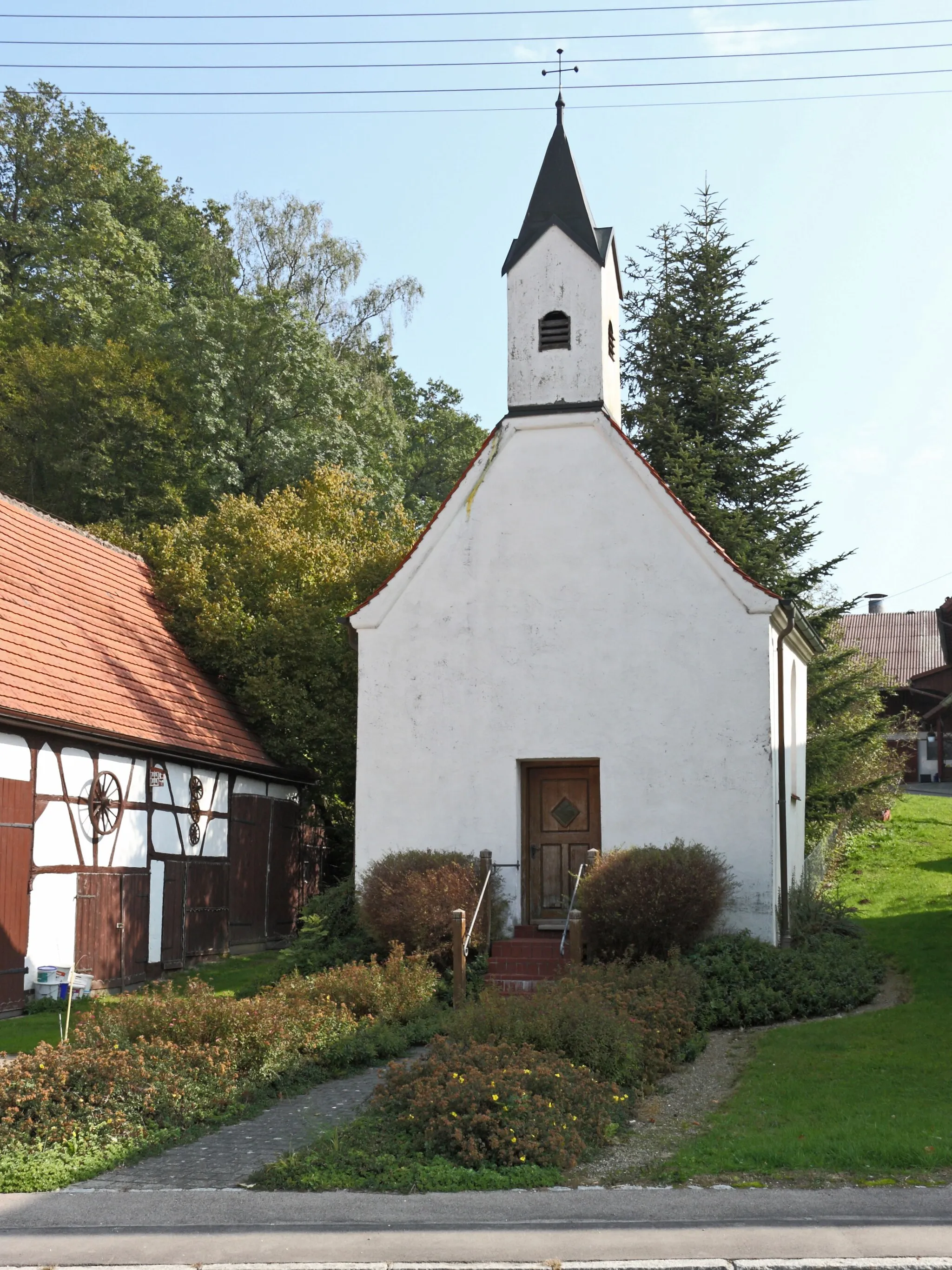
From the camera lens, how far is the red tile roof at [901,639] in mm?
54250

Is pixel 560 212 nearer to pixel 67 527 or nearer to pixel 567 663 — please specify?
pixel 567 663

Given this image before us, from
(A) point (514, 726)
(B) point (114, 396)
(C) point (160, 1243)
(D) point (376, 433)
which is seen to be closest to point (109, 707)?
(A) point (514, 726)

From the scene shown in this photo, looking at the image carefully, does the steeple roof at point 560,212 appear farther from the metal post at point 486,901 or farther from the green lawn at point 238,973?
the green lawn at point 238,973

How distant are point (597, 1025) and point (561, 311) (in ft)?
39.1

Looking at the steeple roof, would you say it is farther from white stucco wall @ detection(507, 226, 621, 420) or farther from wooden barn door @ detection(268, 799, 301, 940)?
wooden barn door @ detection(268, 799, 301, 940)

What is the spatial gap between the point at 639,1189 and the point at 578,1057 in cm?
260

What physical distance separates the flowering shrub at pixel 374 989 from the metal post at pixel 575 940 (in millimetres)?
1686

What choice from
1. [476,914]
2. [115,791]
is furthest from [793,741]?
[115,791]

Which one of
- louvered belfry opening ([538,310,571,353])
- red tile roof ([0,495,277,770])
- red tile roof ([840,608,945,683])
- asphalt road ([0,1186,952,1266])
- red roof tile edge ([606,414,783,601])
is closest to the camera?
asphalt road ([0,1186,952,1266])

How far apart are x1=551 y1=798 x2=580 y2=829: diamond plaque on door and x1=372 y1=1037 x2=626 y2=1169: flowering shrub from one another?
27.4 feet

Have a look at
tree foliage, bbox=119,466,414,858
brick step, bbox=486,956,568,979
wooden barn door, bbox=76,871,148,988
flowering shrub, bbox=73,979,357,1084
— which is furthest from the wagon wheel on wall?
flowering shrub, bbox=73,979,357,1084

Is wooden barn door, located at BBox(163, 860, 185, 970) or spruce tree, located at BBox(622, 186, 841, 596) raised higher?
spruce tree, located at BBox(622, 186, 841, 596)

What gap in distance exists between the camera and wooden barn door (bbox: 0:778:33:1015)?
15.5m

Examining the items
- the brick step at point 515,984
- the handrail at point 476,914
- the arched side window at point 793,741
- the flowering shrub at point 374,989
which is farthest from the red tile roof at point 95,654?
the arched side window at point 793,741
